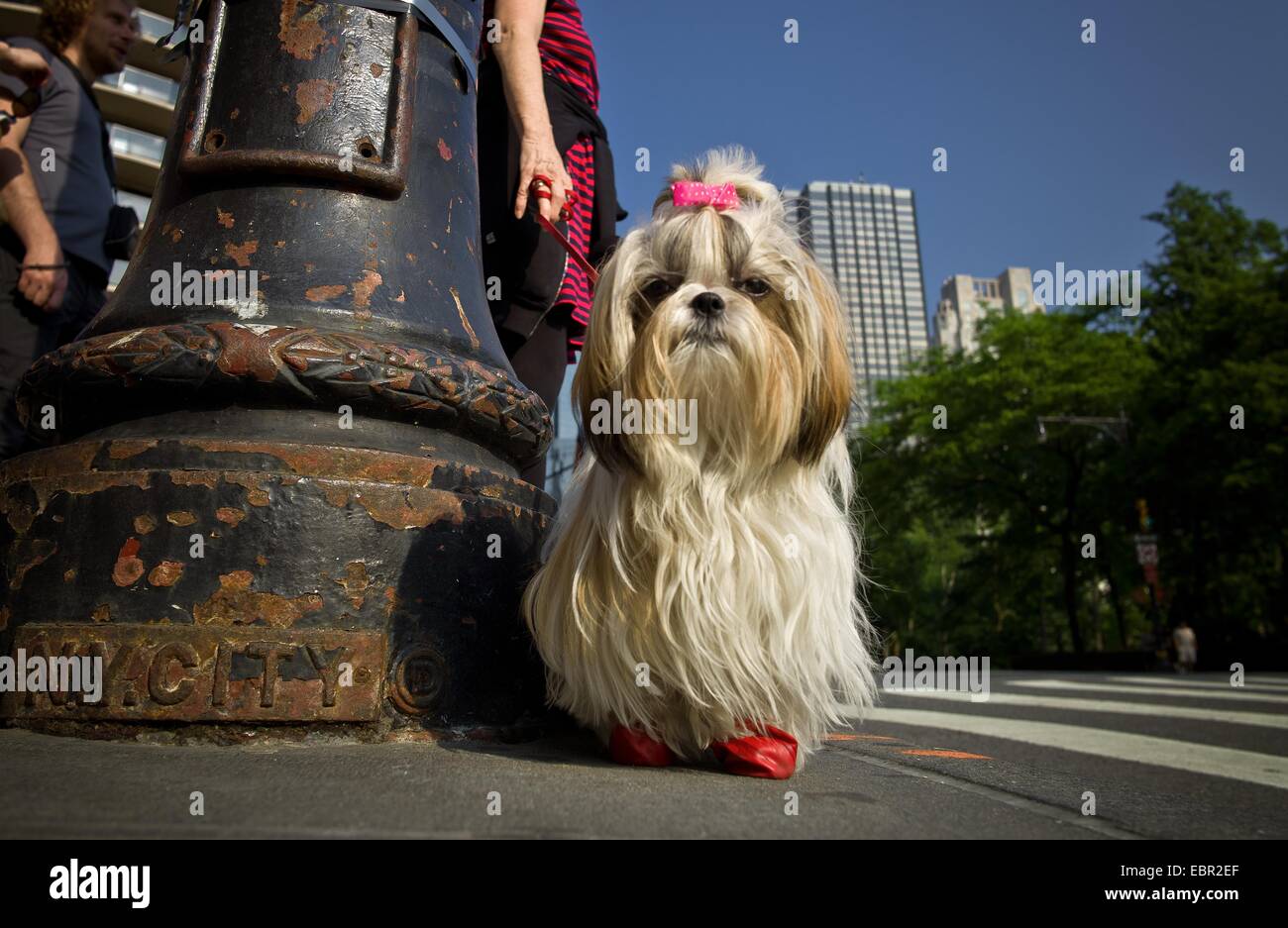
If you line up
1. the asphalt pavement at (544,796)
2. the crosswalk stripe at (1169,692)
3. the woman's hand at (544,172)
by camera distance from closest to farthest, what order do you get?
the asphalt pavement at (544,796)
the woman's hand at (544,172)
the crosswalk stripe at (1169,692)

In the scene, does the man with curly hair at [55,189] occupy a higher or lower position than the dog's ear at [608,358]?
higher

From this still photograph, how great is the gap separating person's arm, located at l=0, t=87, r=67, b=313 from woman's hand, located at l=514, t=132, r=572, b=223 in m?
2.15

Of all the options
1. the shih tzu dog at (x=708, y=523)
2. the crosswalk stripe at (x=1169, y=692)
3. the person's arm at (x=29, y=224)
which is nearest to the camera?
the shih tzu dog at (x=708, y=523)

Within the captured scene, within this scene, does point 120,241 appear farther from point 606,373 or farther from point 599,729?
point 599,729

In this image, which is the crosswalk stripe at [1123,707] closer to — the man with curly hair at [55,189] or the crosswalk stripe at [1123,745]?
the crosswalk stripe at [1123,745]

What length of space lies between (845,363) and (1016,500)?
3279 cm

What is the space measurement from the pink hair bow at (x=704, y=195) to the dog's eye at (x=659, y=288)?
0.28 metres

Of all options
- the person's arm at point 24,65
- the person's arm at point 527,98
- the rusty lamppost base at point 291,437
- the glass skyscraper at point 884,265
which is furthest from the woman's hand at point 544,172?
the glass skyscraper at point 884,265

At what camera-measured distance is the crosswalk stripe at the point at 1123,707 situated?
6871 millimetres

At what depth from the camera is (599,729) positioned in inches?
103

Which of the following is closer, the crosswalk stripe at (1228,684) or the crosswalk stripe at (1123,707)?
the crosswalk stripe at (1123,707)

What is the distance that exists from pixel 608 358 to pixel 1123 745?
4339mm

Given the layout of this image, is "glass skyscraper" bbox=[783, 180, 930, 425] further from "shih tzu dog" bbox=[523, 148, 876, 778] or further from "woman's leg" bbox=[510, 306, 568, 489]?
"shih tzu dog" bbox=[523, 148, 876, 778]

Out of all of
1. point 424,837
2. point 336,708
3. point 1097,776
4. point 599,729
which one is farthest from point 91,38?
point 1097,776
